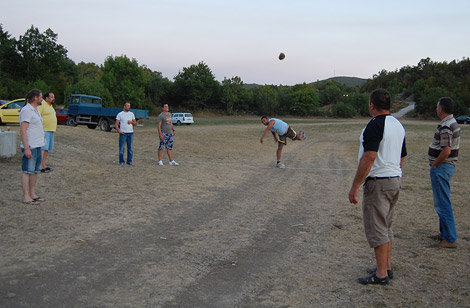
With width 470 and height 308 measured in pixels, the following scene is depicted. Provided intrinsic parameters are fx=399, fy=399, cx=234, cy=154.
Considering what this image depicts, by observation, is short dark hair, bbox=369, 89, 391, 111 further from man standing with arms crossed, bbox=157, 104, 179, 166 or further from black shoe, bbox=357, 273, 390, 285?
man standing with arms crossed, bbox=157, 104, 179, 166

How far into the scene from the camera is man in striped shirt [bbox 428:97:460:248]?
497 cm

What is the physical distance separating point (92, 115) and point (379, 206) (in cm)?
2488

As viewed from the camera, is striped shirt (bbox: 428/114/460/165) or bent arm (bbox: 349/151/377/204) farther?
striped shirt (bbox: 428/114/460/165)

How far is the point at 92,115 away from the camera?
2605cm

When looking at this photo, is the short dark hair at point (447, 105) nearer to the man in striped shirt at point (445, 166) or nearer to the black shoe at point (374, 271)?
the man in striped shirt at point (445, 166)

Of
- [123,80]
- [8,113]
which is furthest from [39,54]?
[8,113]

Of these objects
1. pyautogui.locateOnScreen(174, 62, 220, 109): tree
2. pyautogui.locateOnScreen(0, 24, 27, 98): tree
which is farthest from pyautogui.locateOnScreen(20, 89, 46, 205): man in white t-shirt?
pyautogui.locateOnScreen(0, 24, 27, 98): tree

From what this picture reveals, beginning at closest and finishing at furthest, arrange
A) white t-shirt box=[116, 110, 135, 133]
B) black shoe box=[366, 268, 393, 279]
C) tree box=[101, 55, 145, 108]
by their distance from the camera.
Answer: black shoe box=[366, 268, 393, 279] → white t-shirt box=[116, 110, 135, 133] → tree box=[101, 55, 145, 108]

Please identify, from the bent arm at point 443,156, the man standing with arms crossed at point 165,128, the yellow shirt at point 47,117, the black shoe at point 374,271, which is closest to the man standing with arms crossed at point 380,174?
the black shoe at point 374,271

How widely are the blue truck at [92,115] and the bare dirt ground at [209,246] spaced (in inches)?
645

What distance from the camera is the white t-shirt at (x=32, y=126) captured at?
6.42m

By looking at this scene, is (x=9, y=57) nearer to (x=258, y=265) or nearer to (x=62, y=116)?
(x=62, y=116)

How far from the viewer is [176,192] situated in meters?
8.12

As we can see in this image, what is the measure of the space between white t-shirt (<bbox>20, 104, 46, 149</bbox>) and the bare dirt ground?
41.8 inches
